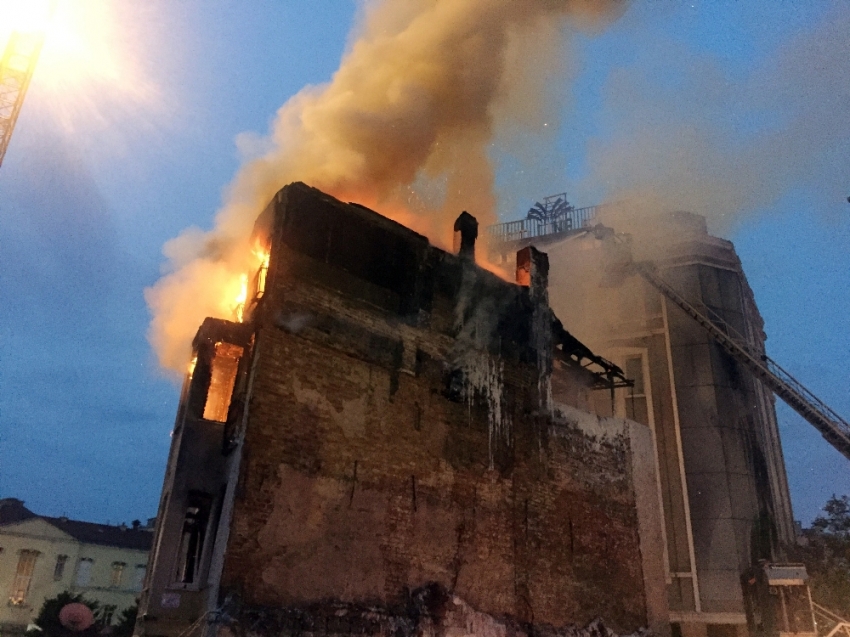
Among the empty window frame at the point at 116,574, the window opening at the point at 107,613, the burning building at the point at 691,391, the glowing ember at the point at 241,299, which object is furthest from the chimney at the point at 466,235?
the empty window frame at the point at 116,574

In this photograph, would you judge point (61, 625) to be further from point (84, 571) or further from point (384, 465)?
point (384, 465)

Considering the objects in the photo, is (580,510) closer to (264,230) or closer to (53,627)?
(264,230)

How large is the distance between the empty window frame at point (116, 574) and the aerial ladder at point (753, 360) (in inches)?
1251

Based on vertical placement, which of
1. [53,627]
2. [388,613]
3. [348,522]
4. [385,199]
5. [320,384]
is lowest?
[53,627]

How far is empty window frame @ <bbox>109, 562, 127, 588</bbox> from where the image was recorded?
3525 cm

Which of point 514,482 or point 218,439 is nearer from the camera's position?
point 218,439

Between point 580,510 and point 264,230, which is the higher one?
point 264,230

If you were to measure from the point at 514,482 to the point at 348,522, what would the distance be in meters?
4.29

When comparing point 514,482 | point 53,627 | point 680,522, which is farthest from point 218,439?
point 53,627

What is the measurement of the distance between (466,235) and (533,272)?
2332 mm

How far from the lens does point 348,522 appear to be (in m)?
10.7

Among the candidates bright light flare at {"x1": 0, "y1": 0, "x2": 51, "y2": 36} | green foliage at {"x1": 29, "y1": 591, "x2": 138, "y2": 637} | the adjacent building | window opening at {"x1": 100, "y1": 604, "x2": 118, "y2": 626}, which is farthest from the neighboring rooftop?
bright light flare at {"x1": 0, "y1": 0, "x2": 51, "y2": 36}

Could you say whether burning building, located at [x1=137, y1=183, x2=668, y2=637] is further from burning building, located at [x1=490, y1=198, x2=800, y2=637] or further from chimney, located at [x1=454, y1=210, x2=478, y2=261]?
burning building, located at [x1=490, y1=198, x2=800, y2=637]

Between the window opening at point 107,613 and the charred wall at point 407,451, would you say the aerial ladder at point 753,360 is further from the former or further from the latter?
the window opening at point 107,613
